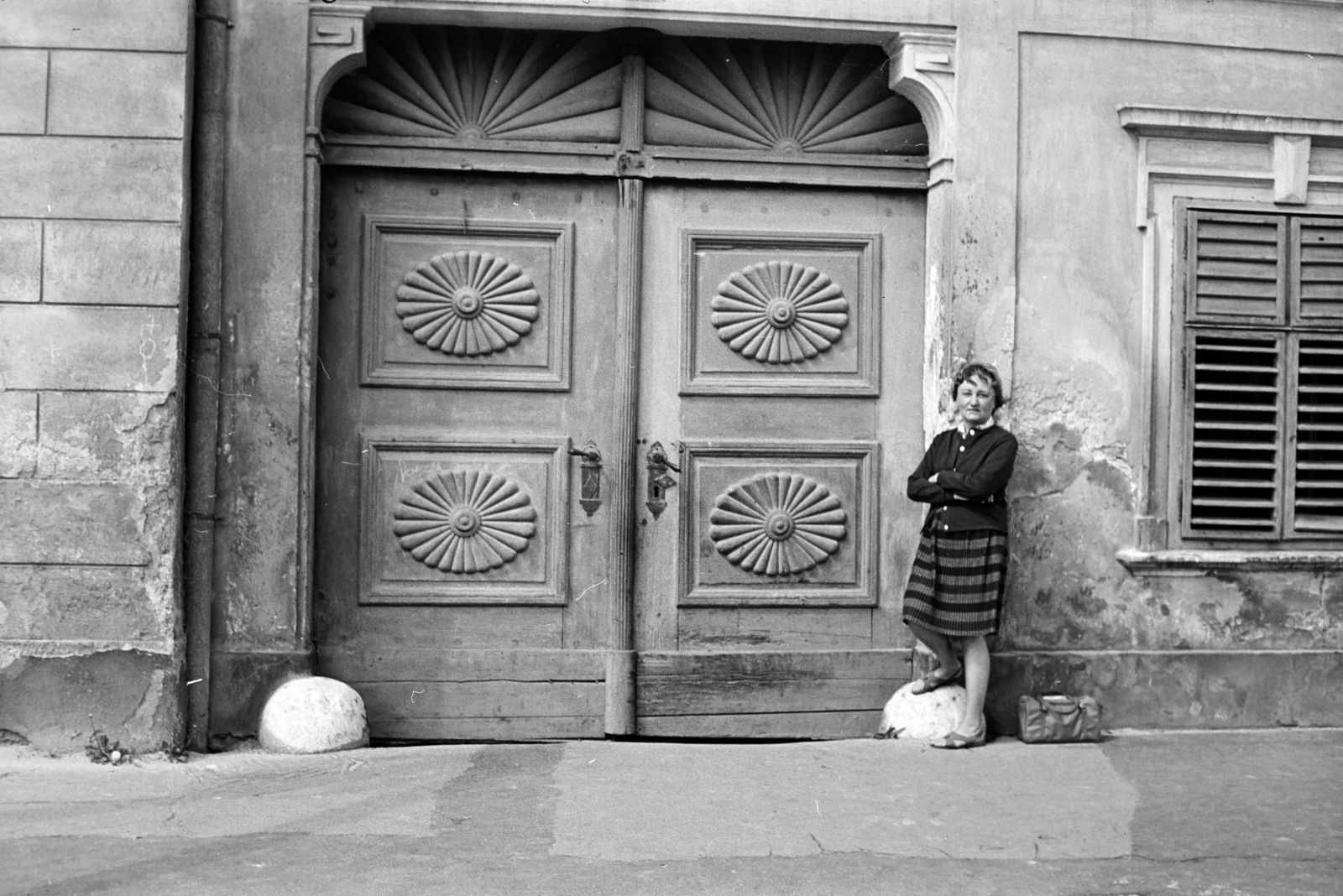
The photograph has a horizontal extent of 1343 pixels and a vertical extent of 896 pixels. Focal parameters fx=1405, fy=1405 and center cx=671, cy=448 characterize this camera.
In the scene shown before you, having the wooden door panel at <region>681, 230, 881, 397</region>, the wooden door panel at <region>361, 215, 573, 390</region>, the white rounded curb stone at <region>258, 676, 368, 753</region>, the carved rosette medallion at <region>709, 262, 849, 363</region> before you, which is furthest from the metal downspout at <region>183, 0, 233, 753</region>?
the carved rosette medallion at <region>709, 262, 849, 363</region>

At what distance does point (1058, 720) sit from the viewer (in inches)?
234

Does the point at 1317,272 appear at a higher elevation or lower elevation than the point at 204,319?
higher

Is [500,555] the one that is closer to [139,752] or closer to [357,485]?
[357,485]

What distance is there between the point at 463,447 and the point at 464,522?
0.33 m

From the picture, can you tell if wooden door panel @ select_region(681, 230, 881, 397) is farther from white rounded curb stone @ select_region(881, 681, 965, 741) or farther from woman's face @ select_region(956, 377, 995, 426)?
white rounded curb stone @ select_region(881, 681, 965, 741)

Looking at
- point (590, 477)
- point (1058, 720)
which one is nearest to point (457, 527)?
point (590, 477)

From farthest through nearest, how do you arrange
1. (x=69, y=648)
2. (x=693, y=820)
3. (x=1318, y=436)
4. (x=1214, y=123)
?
(x=1318, y=436), (x=1214, y=123), (x=69, y=648), (x=693, y=820)

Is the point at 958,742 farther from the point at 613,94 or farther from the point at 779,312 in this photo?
the point at 613,94

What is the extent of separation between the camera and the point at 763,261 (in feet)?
20.7

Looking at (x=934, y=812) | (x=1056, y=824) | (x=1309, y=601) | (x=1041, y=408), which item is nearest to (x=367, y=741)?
(x=934, y=812)

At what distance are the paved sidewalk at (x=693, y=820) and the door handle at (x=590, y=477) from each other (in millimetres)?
1042

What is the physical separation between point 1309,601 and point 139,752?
199 inches

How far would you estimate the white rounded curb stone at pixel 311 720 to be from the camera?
563cm

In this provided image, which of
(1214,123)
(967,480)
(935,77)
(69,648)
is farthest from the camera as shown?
(1214,123)
